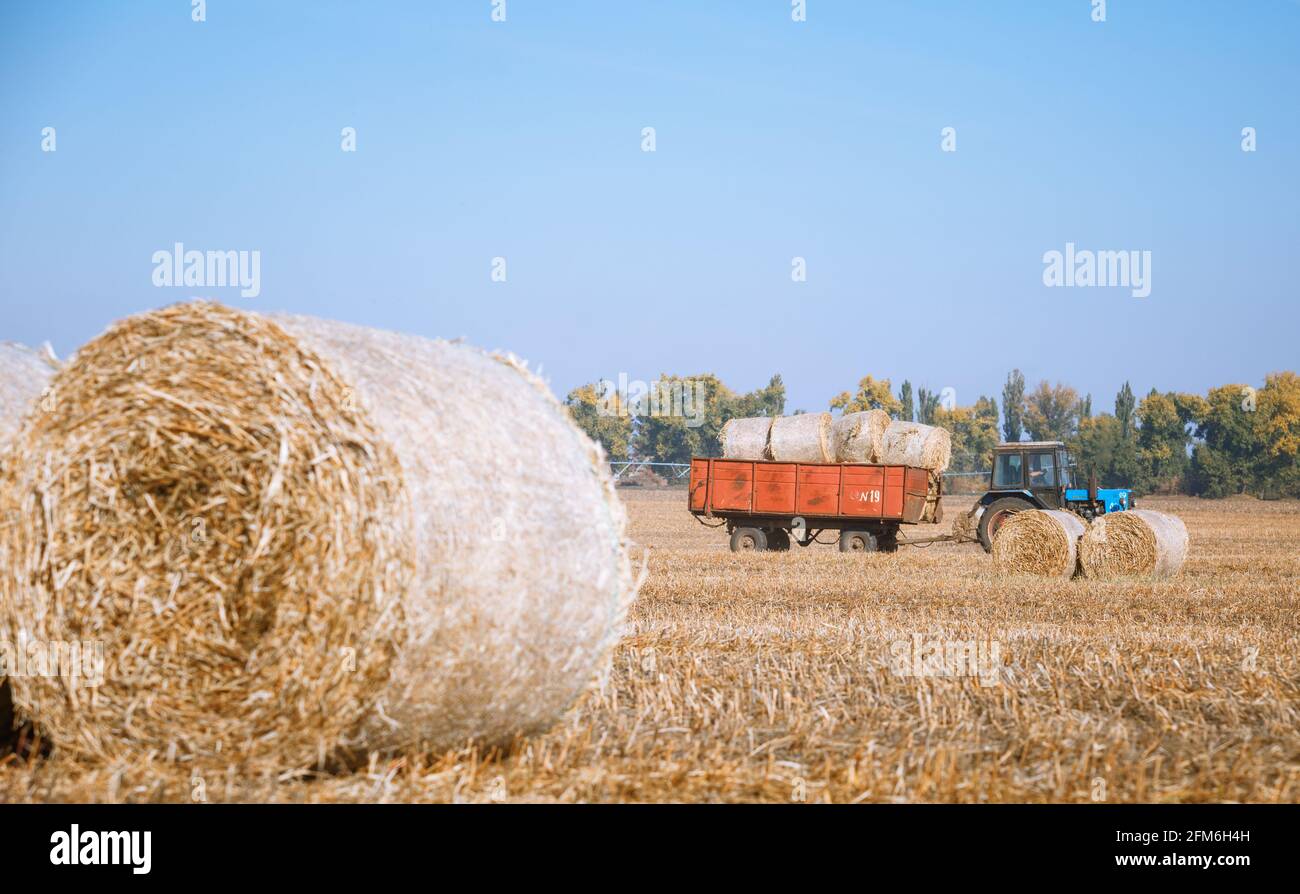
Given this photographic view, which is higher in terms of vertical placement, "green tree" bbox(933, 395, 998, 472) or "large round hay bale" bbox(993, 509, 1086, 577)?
"green tree" bbox(933, 395, 998, 472)

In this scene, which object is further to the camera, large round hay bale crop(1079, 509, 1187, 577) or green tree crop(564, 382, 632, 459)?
green tree crop(564, 382, 632, 459)

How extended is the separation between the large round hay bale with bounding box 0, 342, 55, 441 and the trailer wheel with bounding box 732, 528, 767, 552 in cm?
1713

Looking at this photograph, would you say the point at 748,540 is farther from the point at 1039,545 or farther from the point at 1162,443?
the point at 1162,443

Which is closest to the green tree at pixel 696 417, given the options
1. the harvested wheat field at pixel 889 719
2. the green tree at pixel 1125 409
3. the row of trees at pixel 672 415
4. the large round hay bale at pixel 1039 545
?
the row of trees at pixel 672 415

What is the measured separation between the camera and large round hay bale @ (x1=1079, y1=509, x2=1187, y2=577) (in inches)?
666

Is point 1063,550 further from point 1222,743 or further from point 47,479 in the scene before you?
point 47,479

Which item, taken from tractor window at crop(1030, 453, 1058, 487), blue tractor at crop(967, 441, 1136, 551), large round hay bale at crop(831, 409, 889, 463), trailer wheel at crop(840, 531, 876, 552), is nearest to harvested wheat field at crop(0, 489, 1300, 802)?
trailer wheel at crop(840, 531, 876, 552)

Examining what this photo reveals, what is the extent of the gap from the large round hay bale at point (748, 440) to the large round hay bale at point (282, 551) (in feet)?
58.6

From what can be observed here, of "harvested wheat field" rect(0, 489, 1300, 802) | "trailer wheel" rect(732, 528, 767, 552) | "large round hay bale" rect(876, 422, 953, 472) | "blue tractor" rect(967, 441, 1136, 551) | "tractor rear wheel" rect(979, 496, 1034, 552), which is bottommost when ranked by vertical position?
"trailer wheel" rect(732, 528, 767, 552)

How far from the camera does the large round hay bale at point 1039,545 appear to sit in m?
17.3

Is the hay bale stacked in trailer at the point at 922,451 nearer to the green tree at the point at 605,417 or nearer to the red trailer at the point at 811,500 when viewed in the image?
the red trailer at the point at 811,500

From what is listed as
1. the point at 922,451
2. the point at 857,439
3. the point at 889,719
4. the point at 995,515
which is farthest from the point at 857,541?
the point at 889,719

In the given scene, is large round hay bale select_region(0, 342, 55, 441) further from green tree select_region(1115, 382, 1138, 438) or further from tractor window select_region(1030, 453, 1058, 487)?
green tree select_region(1115, 382, 1138, 438)

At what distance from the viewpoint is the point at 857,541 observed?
22.7m
